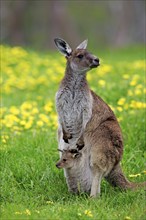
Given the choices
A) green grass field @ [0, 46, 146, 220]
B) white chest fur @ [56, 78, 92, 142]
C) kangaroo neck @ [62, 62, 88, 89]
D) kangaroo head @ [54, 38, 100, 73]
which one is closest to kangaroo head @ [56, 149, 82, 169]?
white chest fur @ [56, 78, 92, 142]

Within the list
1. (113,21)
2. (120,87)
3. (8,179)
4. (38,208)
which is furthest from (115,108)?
(113,21)

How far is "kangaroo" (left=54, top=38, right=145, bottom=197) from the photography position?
5934 millimetres

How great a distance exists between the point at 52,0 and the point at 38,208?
23.2 meters

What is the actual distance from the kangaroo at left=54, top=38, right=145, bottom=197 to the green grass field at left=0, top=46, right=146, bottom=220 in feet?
1.13

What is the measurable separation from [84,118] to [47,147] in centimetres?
150

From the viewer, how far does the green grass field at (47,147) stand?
17.8 ft

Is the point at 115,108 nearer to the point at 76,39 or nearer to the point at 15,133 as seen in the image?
the point at 15,133

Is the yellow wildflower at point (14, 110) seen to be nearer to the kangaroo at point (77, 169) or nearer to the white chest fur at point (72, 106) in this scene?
the white chest fur at point (72, 106)

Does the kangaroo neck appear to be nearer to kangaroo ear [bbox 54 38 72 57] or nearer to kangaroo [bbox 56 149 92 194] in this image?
kangaroo ear [bbox 54 38 72 57]

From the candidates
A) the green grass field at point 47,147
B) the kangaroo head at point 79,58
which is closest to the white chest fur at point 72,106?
the kangaroo head at point 79,58

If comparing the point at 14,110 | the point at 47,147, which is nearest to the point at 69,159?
the point at 47,147

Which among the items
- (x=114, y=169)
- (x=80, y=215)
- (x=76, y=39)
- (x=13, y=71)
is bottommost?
(x=80, y=215)

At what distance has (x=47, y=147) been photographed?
744 cm

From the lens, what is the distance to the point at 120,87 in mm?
10383
